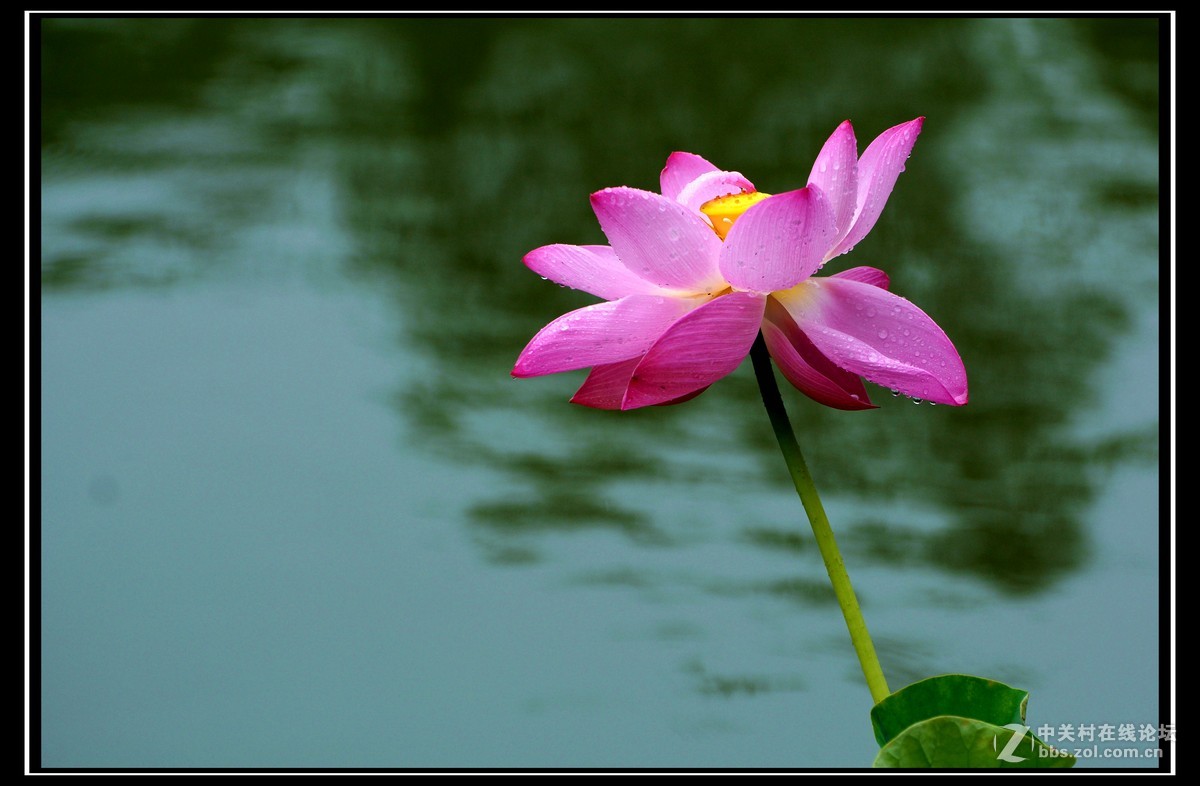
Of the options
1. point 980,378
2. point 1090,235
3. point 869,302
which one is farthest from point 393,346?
point 869,302

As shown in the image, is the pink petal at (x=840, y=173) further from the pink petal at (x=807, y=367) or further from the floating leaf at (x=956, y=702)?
the floating leaf at (x=956, y=702)

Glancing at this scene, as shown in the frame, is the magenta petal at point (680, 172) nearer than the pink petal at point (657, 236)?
No

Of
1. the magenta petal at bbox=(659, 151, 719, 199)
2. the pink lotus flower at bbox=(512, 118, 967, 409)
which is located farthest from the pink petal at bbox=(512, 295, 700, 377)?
the magenta petal at bbox=(659, 151, 719, 199)

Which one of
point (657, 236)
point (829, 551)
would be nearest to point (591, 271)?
point (657, 236)

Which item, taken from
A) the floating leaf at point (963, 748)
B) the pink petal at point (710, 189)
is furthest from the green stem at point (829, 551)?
the pink petal at point (710, 189)

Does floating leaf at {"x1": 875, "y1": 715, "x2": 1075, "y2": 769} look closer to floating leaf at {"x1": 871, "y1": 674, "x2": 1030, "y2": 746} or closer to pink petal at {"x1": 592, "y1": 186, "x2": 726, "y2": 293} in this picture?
floating leaf at {"x1": 871, "y1": 674, "x2": 1030, "y2": 746}

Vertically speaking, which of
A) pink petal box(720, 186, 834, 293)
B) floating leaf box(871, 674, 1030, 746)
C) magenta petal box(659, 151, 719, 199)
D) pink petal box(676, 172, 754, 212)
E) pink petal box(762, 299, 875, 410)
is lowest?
floating leaf box(871, 674, 1030, 746)

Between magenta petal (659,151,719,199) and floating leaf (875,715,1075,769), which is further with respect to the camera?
magenta petal (659,151,719,199)
